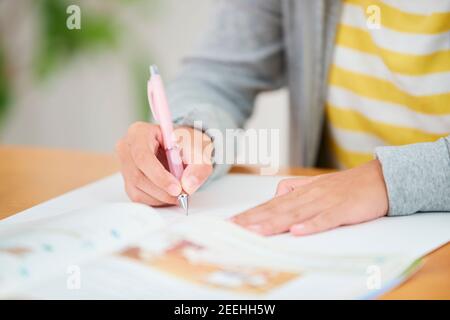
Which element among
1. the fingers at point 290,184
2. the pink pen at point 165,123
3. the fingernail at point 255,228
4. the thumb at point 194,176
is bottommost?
the fingernail at point 255,228

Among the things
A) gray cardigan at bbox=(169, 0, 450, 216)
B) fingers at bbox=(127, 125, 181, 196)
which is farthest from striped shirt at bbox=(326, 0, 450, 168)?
fingers at bbox=(127, 125, 181, 196)

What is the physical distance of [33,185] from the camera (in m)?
0.87

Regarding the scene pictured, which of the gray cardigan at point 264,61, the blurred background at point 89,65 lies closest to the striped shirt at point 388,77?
the gray cardigan at point 264,61

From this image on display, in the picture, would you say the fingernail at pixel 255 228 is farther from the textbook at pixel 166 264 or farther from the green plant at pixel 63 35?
the green plant at pixel 63 35

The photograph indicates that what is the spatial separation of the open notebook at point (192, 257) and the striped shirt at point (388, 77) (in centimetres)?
28

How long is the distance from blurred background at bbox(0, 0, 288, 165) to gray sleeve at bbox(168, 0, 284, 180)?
80 cm

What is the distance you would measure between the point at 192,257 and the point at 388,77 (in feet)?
1.72

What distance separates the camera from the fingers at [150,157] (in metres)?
0.71

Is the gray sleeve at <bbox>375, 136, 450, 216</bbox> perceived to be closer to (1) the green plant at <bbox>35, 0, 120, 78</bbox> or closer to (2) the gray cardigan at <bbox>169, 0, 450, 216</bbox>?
(2) the gray cardigan at <bbox>169, 0, 450, 216</bbox>

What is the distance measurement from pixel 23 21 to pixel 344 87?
54.4 inches

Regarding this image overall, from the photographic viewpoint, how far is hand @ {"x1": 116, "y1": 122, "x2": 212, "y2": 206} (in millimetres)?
711

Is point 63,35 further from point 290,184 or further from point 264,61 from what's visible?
point 290,184

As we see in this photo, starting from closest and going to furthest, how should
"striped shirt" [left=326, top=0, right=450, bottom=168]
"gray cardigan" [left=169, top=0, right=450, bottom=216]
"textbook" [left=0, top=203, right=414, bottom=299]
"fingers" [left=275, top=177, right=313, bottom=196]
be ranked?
"textbook" [left=0, top=203, right=414, bottom=299] < "fingers" [left=275, top=177, right=313, bottom=196] < "striped shirt" [left=326, top=0, right=450, bottom=168] < "gray cardigan" [left=169, top=0, right=450, bottom=216]
